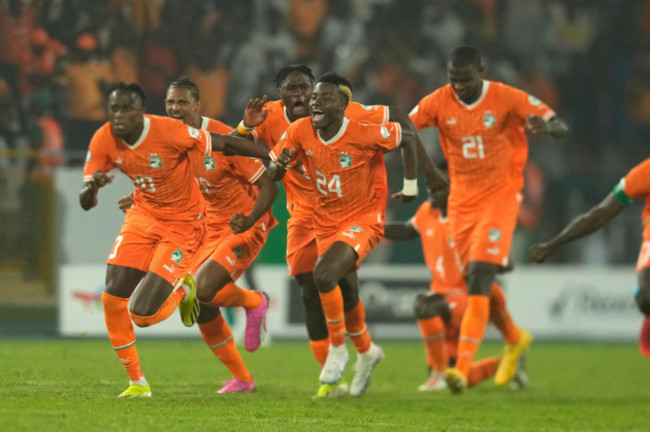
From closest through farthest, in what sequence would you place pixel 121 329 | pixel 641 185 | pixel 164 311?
pixel 641 185 < pixel 121 329 < pixel 164 311

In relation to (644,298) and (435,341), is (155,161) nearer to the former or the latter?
(644,298)

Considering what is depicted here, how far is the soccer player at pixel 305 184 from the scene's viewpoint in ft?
25.3

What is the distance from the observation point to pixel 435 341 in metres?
9.01

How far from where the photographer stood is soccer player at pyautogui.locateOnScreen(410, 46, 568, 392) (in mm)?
8125

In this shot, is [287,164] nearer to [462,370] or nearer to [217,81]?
[462,370]

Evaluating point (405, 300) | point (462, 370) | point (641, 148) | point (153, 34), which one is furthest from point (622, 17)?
point (462, 370)

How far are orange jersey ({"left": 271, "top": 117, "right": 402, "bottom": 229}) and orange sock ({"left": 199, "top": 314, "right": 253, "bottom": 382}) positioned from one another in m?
1.08

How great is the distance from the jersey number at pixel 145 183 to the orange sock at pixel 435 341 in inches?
122

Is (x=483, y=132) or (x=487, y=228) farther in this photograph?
(x=483, y=132)

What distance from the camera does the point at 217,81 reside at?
13453 mm

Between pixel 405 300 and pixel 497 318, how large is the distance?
4.50 m

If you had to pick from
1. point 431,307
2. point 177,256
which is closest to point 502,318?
point 431,307

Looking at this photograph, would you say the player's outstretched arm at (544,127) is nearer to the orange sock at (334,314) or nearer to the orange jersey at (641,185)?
the orange jersey at (641,185)

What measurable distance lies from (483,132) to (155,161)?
9.52 feet
